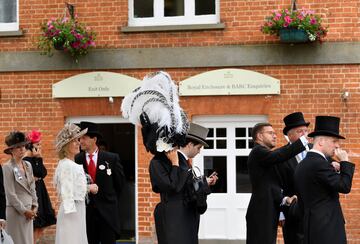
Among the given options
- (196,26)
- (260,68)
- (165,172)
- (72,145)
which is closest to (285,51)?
(260,68)

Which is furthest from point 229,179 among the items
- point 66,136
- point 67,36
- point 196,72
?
point 66,136

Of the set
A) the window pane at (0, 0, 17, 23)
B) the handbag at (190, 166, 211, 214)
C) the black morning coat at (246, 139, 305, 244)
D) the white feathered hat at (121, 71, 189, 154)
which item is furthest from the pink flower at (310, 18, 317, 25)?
the window pane at (0, 0, 17, 23)

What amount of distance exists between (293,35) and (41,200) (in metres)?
4.79

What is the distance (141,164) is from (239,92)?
6.89 feet

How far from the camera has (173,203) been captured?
286 inches

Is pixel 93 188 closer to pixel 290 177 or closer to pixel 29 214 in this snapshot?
pixel 29 214

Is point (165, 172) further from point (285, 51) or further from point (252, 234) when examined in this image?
Result: point (285, 51)

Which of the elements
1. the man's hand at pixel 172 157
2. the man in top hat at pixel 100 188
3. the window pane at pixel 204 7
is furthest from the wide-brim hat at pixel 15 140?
the window pane at pixel 204 7

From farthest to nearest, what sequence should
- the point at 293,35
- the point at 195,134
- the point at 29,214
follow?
1. the point at 293,35
2. the point at 29,214
3. the point at 195,134

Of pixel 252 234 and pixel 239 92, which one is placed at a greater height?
pixel 239 92

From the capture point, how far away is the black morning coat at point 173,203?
7180mm

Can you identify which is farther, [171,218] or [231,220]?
[231,220]

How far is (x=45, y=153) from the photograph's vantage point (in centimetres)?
1294

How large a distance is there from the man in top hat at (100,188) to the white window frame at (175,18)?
3.42m
